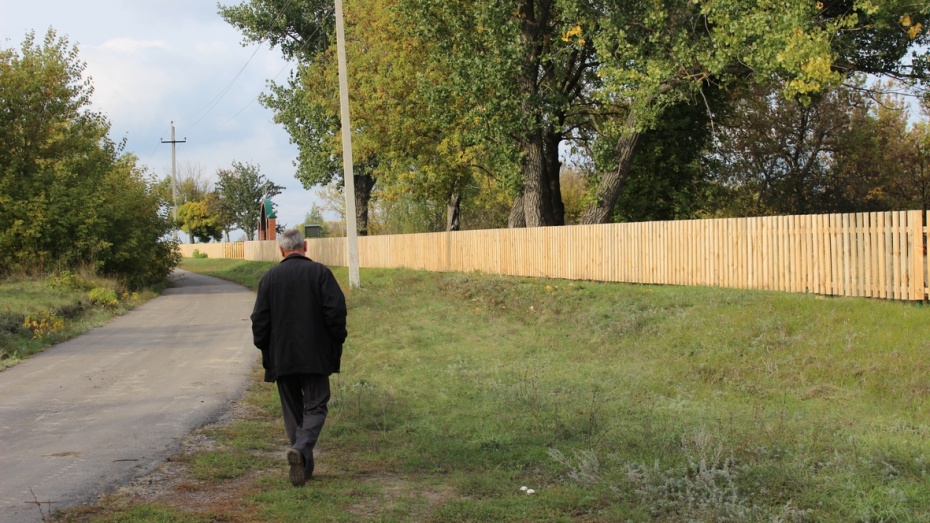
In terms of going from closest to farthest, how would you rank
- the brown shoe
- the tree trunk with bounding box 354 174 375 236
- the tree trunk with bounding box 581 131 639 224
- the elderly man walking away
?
the brown shoe, the elderly man walking away, the tree trunk with bounding box 581 131 639 224, the tree trunk with bounding box 354 174 375 236

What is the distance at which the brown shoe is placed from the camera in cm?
612

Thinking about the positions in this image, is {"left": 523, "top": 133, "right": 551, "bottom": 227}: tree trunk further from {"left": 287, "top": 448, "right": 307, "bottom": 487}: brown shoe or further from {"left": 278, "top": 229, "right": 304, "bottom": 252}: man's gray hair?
{"left": 287, "top": 448, "right": 307, "bottom": 487}: brown shoe

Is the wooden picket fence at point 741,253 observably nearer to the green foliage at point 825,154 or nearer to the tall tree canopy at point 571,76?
the tall tree canopy at point 571,76

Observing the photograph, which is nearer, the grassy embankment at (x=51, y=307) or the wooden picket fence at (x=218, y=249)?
the grassy embankment at (x=51, y=307)

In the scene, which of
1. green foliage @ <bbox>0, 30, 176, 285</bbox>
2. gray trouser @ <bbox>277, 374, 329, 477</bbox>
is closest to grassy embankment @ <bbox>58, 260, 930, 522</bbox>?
gray trouser @ <bbox>277, 374, 329, 477</bbox>

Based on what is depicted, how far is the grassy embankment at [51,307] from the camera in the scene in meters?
15.3

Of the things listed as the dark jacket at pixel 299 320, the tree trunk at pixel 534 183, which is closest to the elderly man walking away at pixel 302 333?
the dark jacket at pixel 299 320

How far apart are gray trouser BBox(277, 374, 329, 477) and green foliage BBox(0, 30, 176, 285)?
2333cm

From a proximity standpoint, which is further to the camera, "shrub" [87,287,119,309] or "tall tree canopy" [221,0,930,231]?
→ "shrub" [87,287,119,309]

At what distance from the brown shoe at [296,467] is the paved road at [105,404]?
50.6 inches

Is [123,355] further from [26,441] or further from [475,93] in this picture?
[475,93]

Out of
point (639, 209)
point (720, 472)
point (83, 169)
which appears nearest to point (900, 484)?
point (720, 472)

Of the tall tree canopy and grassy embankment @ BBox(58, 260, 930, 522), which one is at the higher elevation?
the tall tree canopy

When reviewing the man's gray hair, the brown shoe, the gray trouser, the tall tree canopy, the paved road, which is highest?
the tall tree canopy
